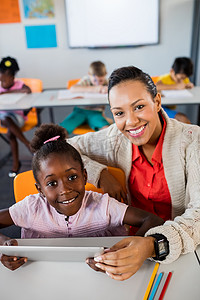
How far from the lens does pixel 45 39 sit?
5.09 m

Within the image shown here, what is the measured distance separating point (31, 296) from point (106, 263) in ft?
0.68

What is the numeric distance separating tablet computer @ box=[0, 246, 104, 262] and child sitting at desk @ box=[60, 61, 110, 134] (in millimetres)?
1906

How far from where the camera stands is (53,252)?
2.52 ft

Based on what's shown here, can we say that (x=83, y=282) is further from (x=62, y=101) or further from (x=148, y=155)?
(x=62, y=101)

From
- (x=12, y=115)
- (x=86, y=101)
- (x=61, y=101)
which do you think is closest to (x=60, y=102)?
(x=61, y=101)

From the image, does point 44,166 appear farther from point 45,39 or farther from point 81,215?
point 45,39

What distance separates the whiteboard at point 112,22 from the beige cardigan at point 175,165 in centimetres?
407

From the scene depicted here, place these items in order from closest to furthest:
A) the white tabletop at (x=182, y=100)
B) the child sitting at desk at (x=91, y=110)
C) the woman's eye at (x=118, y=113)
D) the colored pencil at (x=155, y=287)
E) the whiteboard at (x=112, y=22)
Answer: the colored pencil at (x=155, y=287) → the woman's eye at (x=118, y=113) → the white tabletop at (x=182, y=100) → the child sitting at desk at (x=91, y=110) → the whiteboard at (x=112, y=22)

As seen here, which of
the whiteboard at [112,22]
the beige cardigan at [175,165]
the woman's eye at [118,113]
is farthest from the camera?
the whiteboard at [112,22]

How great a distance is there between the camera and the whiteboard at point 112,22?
4.85 m

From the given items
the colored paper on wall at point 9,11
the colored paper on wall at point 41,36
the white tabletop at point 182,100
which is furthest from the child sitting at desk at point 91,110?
the colored paper on wall at point 9,11

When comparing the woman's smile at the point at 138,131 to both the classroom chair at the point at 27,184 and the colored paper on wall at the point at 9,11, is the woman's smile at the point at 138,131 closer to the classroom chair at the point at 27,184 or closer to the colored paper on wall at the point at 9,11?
the classroom chair at the point at 27,184

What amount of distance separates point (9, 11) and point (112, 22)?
5.48 feet

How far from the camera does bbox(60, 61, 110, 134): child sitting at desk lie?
107 inches
